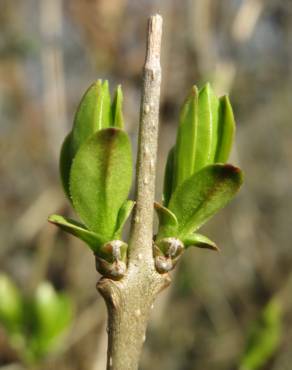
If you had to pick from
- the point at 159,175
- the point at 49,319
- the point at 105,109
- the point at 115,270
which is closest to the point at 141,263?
the point at 115,270

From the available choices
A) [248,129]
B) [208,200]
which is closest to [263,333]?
[208,200]

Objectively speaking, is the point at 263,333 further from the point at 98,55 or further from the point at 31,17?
the point at 31,17

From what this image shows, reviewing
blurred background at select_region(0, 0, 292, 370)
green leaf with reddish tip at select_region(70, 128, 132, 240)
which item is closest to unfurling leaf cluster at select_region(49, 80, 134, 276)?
green leaf with reddish tip at select_region(70, 128, 132, 240)

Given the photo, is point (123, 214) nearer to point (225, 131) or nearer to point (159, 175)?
point (225, 131)

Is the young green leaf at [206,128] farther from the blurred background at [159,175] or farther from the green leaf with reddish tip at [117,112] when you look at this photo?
the blurred background at [159,175]

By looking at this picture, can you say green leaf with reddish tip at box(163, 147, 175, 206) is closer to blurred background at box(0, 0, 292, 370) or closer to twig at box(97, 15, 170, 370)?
twig at box(97, 15, 170, 370)

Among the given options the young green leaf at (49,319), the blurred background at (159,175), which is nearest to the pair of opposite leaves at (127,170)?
the blurred background at (159,175)

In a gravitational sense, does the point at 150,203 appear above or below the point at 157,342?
above
